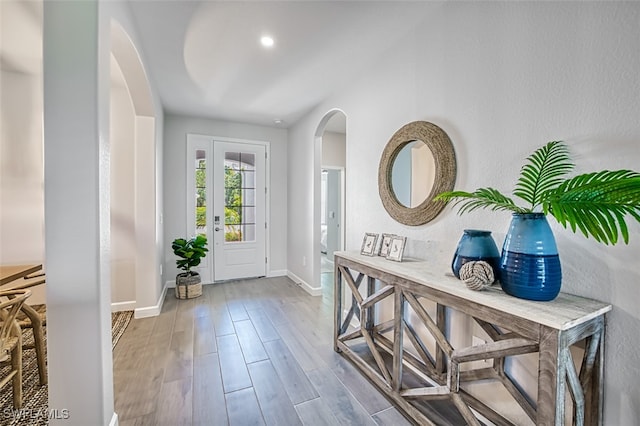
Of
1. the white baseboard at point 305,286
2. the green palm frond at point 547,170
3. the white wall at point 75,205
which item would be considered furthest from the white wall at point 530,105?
the white wall at point 75,205

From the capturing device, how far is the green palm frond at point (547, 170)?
1.21 m

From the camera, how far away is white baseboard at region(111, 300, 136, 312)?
311cm

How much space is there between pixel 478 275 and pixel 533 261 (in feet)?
0.73

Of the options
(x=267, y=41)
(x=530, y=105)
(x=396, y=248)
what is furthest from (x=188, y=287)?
(x=530, y=105)

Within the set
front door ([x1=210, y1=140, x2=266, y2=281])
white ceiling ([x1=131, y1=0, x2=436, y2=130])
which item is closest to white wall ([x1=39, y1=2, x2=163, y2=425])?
white ceiling ([x1=131, y1=0, x2=436, y2=130])

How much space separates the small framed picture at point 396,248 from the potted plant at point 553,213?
68 centimetres

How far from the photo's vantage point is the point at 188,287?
140 inches

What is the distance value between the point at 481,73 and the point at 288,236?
11.9ft

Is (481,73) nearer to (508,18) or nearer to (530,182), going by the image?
(508,18)

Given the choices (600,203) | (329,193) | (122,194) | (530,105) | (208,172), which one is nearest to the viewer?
(600,203)

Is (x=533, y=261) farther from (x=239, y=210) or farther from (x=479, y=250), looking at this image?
(x=239, y=210)

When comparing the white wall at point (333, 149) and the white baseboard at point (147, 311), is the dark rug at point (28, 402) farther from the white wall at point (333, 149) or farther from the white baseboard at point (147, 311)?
the white wall at point (333, 149)

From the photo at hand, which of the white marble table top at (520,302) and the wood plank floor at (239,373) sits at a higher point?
the white marble table top at (520,302)

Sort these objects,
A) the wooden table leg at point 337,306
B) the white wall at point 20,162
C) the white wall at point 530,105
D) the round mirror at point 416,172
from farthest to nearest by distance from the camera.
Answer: the white wall at point 20,162
the wooden table leg at point 337,306
the round mirror at point 416,172
the white wall at point 530,105
